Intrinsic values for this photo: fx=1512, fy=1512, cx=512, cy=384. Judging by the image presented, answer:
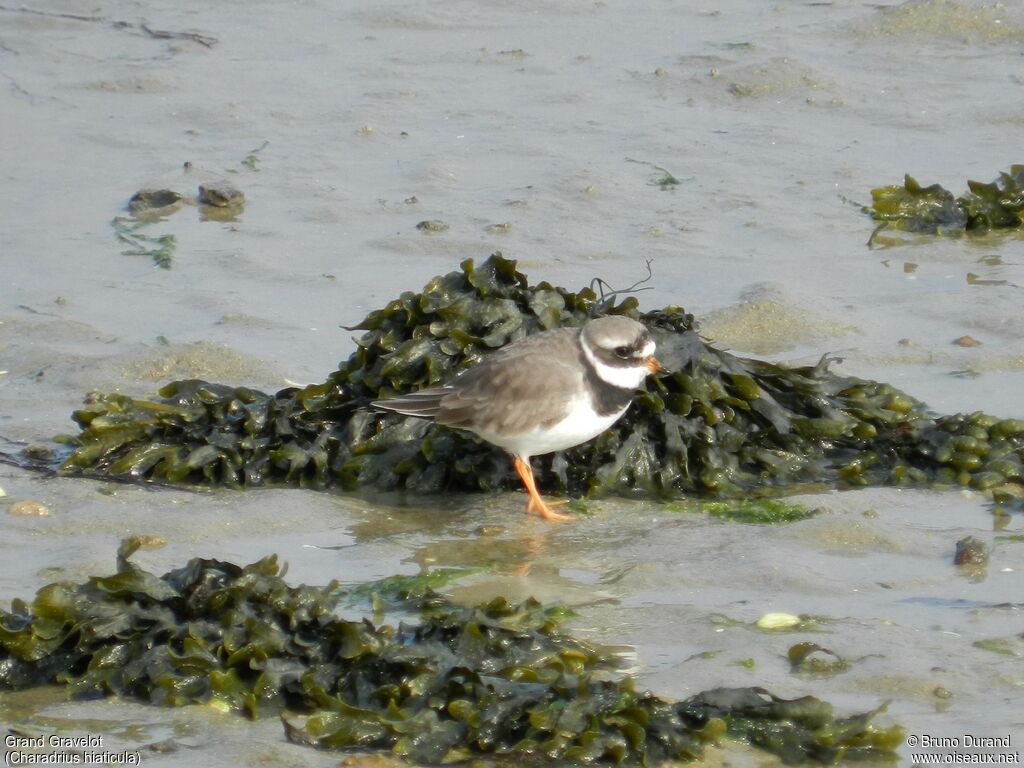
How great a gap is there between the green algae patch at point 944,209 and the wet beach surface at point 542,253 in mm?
189

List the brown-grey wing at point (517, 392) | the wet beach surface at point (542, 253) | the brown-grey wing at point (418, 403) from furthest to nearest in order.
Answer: the brown-grey wing at point (418, 403)
the brown-grey wing at point (517, 392)
the wet beach surface at point (542, 253)

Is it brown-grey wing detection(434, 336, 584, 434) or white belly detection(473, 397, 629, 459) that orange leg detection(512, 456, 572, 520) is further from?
brown-grey wing detection(434, 336, 584, 434)

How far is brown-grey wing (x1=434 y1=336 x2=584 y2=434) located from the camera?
19.0 ft

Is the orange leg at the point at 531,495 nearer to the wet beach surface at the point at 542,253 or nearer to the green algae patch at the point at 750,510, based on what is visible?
the wet beach surface at the point at 542,253

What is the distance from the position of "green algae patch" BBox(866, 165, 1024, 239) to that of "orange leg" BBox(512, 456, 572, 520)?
3.48 m

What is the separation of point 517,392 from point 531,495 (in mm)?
424

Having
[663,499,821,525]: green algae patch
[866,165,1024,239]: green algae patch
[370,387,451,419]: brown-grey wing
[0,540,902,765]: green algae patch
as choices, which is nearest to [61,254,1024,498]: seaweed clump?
[663,499,821,525]: green algae patch

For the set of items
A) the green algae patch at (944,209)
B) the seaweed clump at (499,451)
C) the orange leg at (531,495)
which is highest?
the green algae patch at (944,209)

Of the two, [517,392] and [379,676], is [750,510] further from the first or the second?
[379,676]

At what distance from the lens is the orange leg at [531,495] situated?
5.84 m

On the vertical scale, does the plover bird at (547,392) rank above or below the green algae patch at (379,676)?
above

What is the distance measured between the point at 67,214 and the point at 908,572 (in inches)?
217

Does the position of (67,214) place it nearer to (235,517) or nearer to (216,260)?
(216,260)

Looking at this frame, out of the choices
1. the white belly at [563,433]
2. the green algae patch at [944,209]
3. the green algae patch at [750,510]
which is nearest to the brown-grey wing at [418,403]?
the white belly at [563,433]
